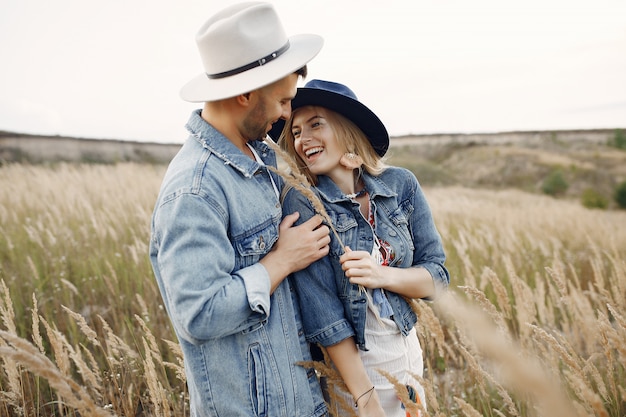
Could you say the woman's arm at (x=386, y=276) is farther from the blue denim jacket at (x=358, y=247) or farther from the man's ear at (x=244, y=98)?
the man's ear at (x=244, y=98)

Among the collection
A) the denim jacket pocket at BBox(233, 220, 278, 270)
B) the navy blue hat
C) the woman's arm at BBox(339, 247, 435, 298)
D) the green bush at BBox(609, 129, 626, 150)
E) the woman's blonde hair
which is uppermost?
the navy blue hat

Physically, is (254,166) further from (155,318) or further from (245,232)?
(155,318)

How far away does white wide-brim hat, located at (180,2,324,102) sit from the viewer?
5.37ft

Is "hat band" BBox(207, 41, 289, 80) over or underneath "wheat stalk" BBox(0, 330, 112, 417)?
over

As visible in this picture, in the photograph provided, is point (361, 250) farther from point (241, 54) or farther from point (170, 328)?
point (170, 328)

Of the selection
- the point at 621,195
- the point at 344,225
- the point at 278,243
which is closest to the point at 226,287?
the point at 278,243

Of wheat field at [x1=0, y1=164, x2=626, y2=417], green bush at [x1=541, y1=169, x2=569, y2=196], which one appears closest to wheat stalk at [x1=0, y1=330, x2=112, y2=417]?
wheat field at [x1=0, y1=164, x2=626, y2=417]

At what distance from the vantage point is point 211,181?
4.91 feet

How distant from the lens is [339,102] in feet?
6.57

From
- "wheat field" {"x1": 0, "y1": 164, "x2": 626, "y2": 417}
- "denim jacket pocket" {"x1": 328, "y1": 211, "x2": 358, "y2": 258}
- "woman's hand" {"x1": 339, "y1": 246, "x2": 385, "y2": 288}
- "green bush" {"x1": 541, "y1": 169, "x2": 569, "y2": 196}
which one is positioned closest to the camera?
"wheat field" {"x1": 0, "y1": 164, "x2": 626, "y2": 417}

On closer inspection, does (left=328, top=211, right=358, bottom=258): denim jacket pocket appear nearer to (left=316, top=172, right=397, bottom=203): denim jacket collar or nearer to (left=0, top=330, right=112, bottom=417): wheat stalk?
(left=316, top=172, right=397, bottom=203): denim jacket collar

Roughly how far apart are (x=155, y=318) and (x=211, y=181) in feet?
8.55

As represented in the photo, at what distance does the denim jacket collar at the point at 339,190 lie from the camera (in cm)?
195

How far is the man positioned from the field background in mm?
405
